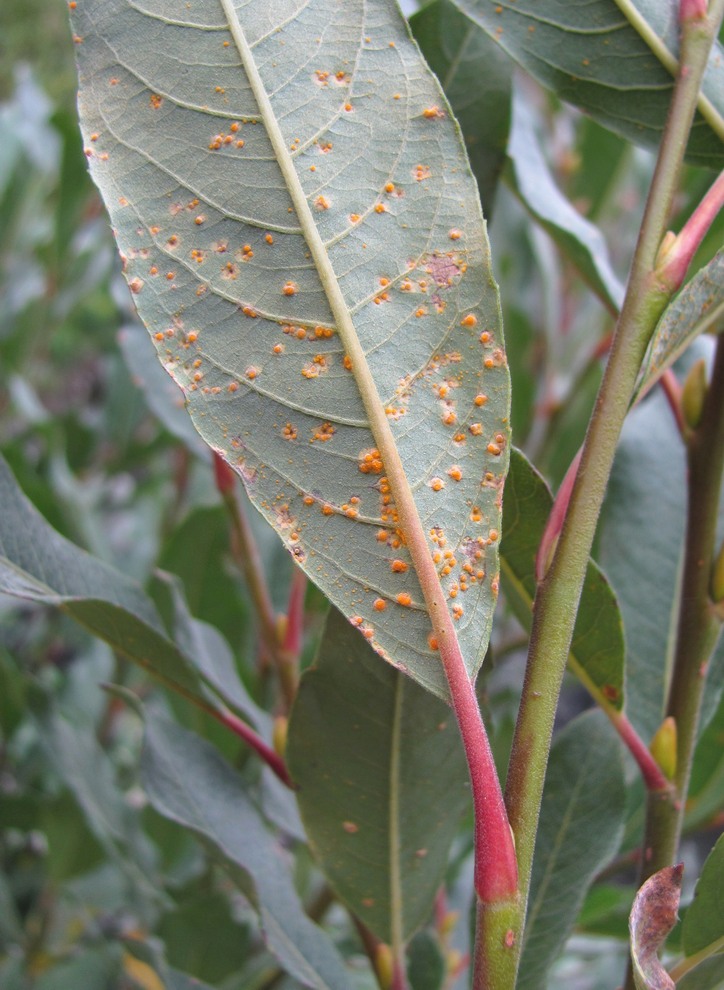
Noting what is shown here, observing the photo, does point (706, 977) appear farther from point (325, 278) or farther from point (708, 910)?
point (325, 278)

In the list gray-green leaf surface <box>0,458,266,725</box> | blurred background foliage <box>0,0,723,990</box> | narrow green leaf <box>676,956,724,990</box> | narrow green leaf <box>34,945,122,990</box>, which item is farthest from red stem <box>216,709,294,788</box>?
narrow green leaf <box>34,945,122,990</box>

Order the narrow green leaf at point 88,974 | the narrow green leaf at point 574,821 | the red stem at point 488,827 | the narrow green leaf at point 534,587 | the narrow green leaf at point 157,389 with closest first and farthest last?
the red stem at point 488,827 < the narrow green leaf at point 534,587 < the narrow green leaf at point 574,821 < the narrow green leaf at point 157,389 < the narrow green leaf at point 88,974

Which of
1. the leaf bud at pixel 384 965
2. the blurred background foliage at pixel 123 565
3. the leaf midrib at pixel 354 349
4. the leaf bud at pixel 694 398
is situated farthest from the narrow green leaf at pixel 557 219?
the leaf bud at pixel 384 965

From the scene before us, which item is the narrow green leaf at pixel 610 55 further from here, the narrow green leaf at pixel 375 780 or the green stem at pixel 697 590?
the narrow green leaf at pixel 375 780

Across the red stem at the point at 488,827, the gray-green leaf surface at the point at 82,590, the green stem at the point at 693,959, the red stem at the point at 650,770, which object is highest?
the gray-green leaf surface at the point at 82,590

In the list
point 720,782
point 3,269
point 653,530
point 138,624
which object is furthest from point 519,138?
point 3,269

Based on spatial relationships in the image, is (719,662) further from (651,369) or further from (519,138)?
(519,138)

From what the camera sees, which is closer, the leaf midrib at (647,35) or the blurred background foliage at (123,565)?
the leaf midrib at (647,35)

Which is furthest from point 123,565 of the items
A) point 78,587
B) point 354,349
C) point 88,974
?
point 354,349
